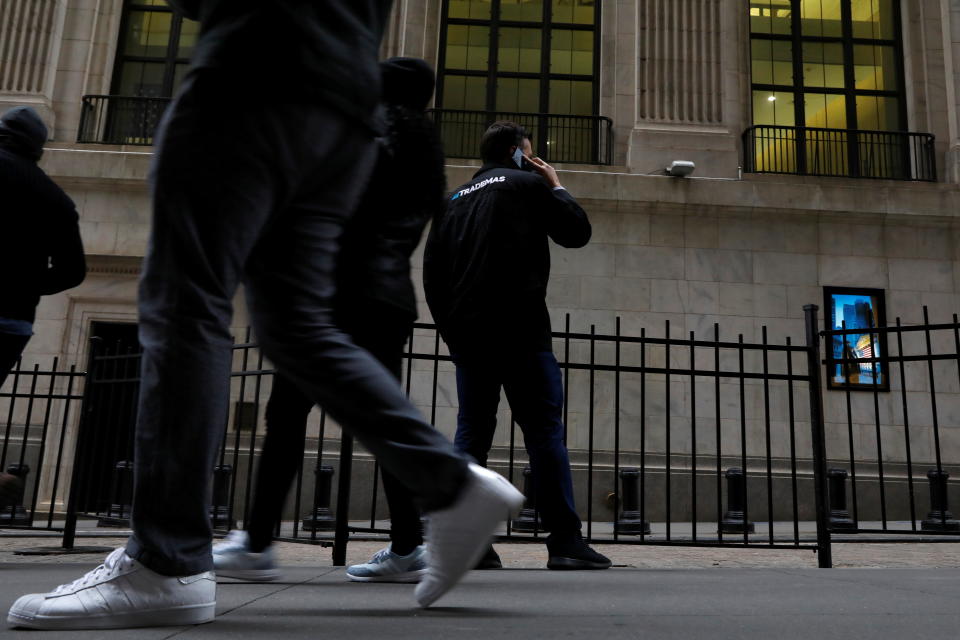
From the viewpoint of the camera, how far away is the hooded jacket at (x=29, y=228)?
11.3ft

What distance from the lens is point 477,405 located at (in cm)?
360

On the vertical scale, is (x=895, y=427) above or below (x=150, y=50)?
below

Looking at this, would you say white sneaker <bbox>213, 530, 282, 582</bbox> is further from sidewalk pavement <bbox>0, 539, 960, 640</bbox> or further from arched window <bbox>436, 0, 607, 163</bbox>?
arched window <bbox>436, 0, 607, 163</bbox>

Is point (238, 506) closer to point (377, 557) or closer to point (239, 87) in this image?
point (377, 557)

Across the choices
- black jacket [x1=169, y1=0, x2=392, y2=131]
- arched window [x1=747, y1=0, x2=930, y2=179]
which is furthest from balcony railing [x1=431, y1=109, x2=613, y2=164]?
black jacket [x1=169, y1=0, x2=392, y2=131]

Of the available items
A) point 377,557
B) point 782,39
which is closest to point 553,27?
point 782,39

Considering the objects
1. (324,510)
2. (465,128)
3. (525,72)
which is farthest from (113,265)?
(525,72)

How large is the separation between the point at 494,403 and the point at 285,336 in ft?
6.39

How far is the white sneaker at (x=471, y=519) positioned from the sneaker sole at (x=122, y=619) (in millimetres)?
519

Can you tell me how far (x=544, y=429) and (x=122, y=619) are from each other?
2204mm

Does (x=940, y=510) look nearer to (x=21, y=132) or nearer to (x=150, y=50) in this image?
(x=21, y=132)

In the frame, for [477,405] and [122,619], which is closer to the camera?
[122,619]

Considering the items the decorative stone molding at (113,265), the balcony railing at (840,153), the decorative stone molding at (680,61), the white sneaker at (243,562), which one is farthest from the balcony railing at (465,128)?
the white sneaker at (243,562)

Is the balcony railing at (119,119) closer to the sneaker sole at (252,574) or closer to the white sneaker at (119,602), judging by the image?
the sneaker sole at (252,574)
